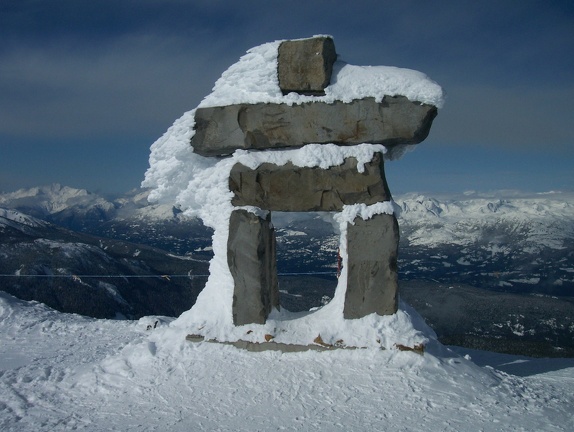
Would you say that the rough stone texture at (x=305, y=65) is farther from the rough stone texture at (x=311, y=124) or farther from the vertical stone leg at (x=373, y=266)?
the vertical stone leg at (x=373, y=266)

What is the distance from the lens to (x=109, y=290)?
57.9 m

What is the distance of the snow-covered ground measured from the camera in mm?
8047

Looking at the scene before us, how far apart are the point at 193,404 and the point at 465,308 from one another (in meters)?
40.9

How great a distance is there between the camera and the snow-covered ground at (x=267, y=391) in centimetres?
805

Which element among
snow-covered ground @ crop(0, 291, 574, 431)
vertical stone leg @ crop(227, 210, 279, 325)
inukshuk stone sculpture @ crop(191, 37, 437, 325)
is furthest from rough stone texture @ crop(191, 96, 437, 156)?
snow-covered ground @ crop(0, 291, 574, 431)

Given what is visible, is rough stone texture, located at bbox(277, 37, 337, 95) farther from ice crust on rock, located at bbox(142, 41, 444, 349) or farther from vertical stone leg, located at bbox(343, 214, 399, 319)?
vertical stone leg, located at bbox(343, 214, 399, 319)

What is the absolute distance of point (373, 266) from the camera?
10602 mm

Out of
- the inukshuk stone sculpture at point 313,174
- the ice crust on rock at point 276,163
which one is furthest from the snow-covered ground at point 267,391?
the inukshuk stone sculpture at point 313,174

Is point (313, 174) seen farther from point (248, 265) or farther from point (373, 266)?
point (248, 265)

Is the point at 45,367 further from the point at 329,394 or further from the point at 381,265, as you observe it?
the point at 381,265

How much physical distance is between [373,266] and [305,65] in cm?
442

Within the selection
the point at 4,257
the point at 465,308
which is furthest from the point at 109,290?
the point at 465,308

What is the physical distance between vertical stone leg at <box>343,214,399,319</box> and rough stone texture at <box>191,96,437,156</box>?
1.74 m

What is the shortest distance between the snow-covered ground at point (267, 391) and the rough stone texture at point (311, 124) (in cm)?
428
